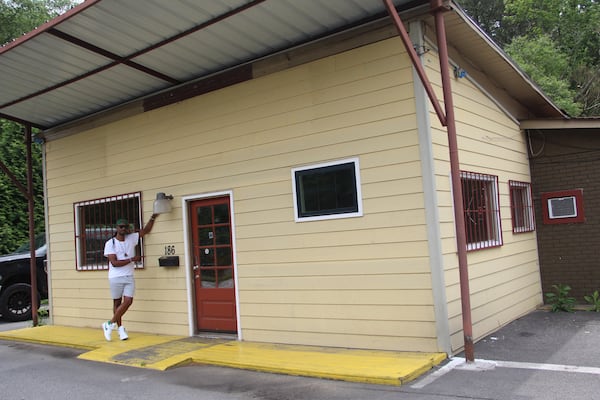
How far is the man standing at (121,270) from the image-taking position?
763 cm

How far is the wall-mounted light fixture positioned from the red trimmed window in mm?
6153

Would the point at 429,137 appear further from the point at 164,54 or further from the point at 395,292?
the point at 164,54

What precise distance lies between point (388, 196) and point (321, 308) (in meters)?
1.62

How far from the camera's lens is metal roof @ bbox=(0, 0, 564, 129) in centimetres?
567

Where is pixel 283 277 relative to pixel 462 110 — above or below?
below

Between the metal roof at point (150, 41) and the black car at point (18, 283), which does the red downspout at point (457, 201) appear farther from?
the black car at point (18, 283)

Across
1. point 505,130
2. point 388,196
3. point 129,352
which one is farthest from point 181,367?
point 505,130

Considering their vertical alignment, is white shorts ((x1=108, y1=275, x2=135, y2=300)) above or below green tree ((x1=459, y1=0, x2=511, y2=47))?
below

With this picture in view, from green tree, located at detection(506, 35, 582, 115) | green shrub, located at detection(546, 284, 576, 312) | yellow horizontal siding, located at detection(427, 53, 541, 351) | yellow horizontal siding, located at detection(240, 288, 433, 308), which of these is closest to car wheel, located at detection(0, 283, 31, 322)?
yellow horizontal siding, located at detection(240, 288, 433, 308)

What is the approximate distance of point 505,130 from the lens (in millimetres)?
8047

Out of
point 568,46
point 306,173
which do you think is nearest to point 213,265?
point 306,173

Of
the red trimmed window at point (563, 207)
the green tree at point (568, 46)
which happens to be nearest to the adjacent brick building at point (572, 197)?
the red trimmed window at point (563, 207)

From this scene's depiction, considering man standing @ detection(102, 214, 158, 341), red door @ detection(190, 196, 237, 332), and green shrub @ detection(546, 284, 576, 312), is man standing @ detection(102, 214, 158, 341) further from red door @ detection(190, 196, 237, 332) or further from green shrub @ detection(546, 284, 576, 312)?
green shrub @ detection(546, 284, 576, 312)

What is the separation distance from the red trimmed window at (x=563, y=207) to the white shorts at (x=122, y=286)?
6778 mm
